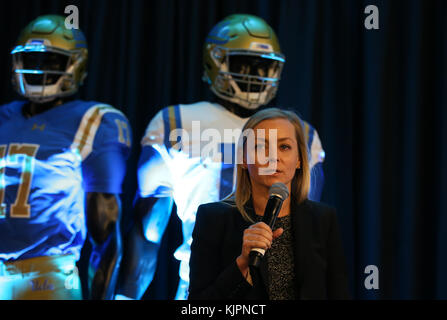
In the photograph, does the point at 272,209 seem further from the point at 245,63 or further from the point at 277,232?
the point at 245,63

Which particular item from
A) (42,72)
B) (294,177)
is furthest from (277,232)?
(42,72)

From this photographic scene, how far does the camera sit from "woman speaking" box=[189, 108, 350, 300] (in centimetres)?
121

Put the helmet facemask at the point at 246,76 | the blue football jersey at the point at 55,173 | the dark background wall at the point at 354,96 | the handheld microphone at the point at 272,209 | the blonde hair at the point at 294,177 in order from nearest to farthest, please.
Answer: the handheld microphone at the point at 272,209, the blonde hair at the point at 294,177, the blue football jersey at the point at 55,173, the helmet facemask at the point at 246,76, the dark background wall at the point at 354,96

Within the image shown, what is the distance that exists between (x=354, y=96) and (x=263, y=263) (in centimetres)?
149

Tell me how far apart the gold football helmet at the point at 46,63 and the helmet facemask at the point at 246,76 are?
533 mm

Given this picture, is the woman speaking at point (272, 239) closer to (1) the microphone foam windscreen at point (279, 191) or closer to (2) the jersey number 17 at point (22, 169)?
(1) the microphone foam windscreen at point (279, 191)

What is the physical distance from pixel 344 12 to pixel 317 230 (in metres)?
1.55

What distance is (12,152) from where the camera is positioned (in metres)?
2.06

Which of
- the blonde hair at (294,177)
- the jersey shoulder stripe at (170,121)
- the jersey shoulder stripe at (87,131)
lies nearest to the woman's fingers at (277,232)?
the blonde hair at (294,177)

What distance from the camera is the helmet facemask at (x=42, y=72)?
215 centimetres

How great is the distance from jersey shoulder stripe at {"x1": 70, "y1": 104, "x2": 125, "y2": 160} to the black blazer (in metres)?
0.85

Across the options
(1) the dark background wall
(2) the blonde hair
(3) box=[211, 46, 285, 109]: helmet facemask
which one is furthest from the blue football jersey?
(2) the blonde hair

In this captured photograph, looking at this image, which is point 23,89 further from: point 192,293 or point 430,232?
point 430,232
